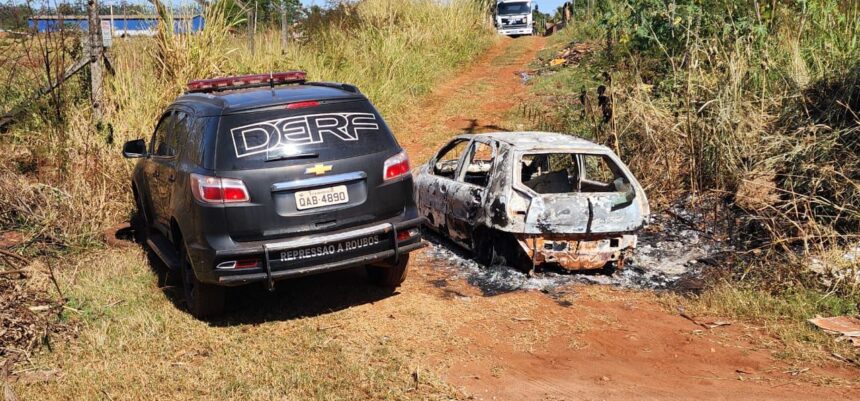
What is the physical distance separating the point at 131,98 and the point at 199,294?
5387 mm

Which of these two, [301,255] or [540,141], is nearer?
[301,255]

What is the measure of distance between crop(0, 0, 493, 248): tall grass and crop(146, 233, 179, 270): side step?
130 cm

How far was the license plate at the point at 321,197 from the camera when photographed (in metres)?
5.23

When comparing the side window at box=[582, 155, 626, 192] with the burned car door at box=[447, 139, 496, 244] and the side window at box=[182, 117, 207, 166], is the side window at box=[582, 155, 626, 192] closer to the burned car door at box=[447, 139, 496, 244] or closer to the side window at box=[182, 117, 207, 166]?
the burned car door at box=[447, 139, 496, 244]

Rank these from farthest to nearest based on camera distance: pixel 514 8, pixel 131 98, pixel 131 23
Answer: pixel 514 8 < pixel 131 23 < pixel 131 98

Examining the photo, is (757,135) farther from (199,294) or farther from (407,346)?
(199,294)

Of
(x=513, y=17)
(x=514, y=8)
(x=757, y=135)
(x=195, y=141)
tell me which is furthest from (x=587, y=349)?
(x=514, y=8)

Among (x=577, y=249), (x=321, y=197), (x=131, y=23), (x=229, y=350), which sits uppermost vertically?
(x=131, y=23)

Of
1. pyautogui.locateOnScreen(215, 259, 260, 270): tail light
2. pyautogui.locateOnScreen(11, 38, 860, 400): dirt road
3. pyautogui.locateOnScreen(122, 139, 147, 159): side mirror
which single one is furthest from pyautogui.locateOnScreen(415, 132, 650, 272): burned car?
pyautogui.locateOnScreen(122, 139, 147, 159): side mirror

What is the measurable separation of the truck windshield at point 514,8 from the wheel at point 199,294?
1206 inches

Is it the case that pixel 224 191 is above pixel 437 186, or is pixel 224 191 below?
above

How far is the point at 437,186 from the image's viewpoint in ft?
25.8

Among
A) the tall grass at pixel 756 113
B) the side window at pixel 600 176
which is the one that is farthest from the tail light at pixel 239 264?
the tall grass at pixel 756 113

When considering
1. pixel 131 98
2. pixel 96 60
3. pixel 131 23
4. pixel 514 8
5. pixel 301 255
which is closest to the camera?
pixel 301 255
